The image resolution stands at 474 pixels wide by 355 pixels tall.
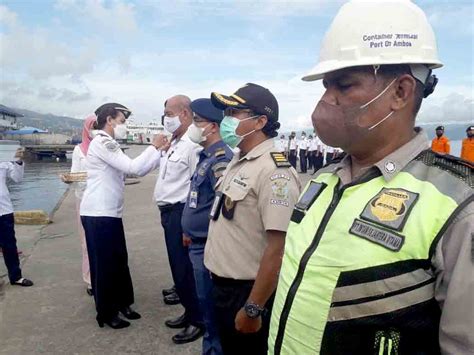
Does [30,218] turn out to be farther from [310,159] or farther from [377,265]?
[310,159]

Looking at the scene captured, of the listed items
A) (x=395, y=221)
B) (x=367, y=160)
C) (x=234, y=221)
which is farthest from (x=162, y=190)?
(x=395, y=221)

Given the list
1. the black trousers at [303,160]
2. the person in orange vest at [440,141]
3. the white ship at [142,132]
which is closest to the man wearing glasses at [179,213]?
the person in orange vest at [440,141]

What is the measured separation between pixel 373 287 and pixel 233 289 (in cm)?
128

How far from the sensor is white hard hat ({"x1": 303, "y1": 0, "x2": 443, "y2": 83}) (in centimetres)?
118

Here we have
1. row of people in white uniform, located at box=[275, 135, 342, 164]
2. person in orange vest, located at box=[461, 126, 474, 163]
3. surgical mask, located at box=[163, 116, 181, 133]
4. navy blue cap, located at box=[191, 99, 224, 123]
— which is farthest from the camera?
row of people in white uniform, located at box=[275, 135, 342, 164]

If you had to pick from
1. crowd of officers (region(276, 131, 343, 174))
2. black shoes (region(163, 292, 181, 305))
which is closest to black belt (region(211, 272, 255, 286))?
black shoes (region(163, 292, 181, 305))

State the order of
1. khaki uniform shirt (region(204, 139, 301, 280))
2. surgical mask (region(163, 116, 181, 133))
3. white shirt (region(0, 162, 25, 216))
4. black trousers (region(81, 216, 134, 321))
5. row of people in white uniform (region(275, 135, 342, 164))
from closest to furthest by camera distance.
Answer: khaki uniform shirt (region(204, 139, 301, 280))
black trousers (region(81, 216, 134, 321))
surgical mask (region(163, 116, 181, 133))
white shirt (region(0, 162, 25, 216))
row of people in white uniform (region(275, 135, 342, 164))

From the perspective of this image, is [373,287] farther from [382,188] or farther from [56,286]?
[56,286]

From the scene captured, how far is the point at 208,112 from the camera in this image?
3.30m

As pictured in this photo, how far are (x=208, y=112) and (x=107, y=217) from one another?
55.1 inches

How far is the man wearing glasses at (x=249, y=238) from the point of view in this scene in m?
2.06

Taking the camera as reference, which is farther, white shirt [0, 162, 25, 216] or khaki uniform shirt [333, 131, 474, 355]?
white shirt [0, 162, 25, 216]

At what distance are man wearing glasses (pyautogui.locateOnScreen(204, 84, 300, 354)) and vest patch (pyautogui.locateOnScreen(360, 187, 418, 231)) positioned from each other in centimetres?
93

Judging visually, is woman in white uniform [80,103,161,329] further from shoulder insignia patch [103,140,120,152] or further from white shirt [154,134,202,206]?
white shirt [154,134,202,206]
